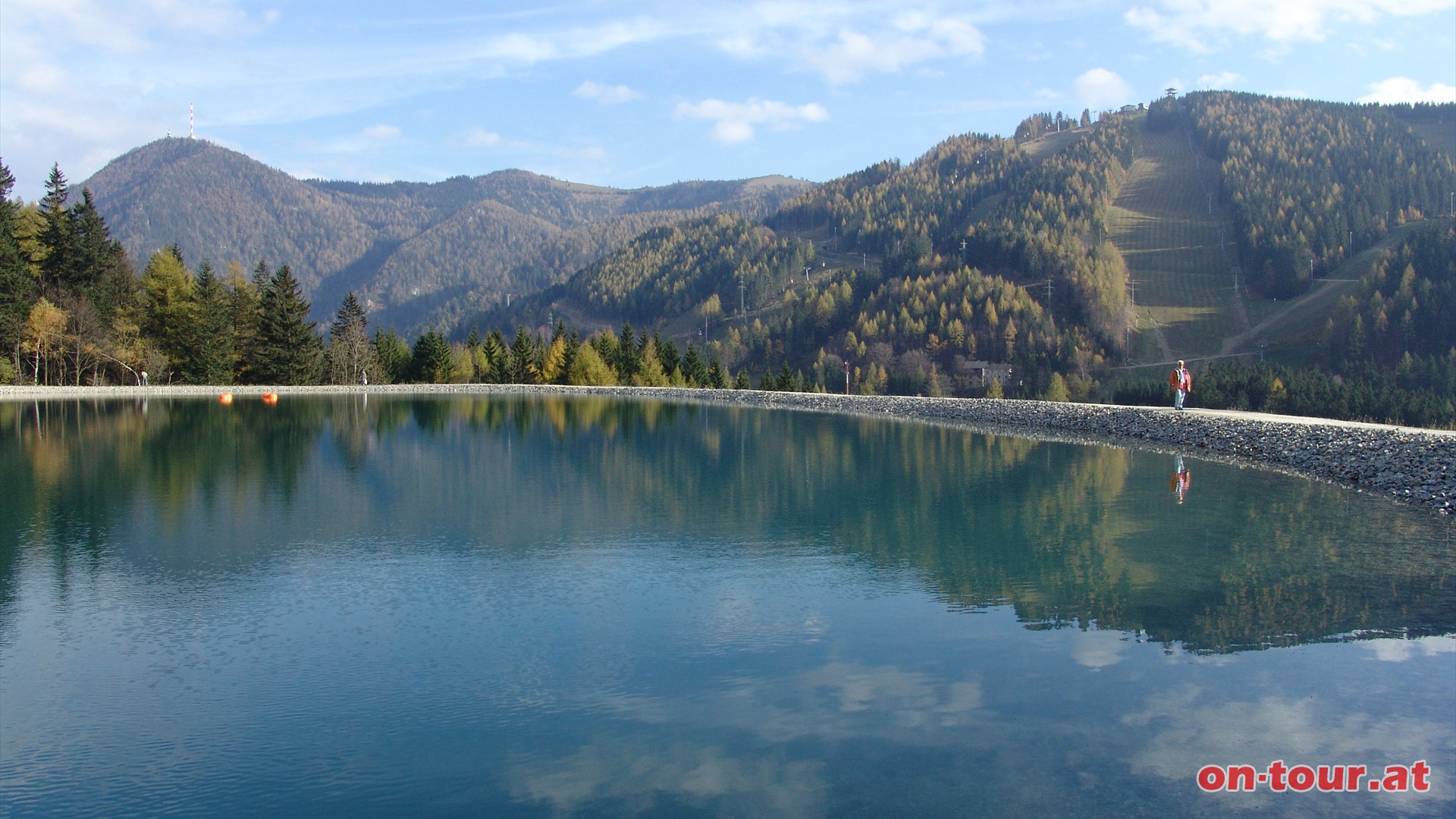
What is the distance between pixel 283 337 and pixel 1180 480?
52660 millimetres

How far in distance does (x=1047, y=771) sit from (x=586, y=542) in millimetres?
6769

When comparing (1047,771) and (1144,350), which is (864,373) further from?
(1047,771)

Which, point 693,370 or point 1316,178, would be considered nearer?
point 693,370

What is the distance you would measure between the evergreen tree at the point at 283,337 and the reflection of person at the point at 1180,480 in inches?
2006

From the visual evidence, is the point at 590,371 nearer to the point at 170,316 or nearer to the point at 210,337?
the point at 210,337

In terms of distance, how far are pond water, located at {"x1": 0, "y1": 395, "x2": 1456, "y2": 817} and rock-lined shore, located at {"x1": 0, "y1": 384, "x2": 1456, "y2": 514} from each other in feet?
7.85

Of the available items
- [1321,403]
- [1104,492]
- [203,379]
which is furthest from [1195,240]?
[1104,492]

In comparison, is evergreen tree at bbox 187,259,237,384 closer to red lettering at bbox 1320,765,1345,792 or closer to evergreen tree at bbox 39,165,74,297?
evergreen tree at bbox 39,165,74,297

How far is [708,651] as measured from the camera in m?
7.14

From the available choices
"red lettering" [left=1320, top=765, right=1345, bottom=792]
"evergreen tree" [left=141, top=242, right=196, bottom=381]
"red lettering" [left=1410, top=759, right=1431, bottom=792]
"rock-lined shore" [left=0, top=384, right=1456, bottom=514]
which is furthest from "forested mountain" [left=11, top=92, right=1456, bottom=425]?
"red lettering" [left=1320, top=765, right=1345, bottom=792]

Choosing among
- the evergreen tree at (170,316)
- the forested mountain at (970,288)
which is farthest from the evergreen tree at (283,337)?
the evergreen tree at (170,316)

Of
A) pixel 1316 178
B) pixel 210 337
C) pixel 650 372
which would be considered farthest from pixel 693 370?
pixel 1316 178

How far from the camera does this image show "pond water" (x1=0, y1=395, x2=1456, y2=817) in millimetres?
5070

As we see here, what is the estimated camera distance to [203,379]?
54375mm
